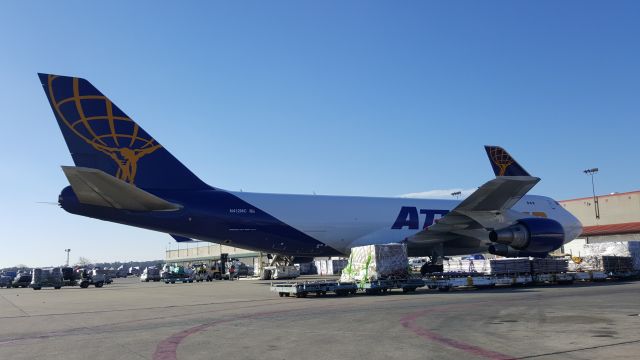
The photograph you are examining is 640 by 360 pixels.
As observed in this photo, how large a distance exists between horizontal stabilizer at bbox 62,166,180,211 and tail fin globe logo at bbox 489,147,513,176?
17747 mm

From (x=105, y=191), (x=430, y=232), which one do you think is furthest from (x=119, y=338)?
(x=430, y=232)

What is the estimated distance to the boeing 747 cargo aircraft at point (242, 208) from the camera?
2017cm

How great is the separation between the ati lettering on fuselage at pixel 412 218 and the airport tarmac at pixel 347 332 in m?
13.0

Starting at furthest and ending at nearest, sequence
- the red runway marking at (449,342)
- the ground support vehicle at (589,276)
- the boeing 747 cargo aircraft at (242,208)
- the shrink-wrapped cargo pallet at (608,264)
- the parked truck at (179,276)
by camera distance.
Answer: the parked truck at (179,276) < the shrink-wrapped cargo pallet at (608,264) < the ground support vehicle at (589,276) < the boeing 747 cargo aircraft at (242,208) < the red runway marking at (449,342)

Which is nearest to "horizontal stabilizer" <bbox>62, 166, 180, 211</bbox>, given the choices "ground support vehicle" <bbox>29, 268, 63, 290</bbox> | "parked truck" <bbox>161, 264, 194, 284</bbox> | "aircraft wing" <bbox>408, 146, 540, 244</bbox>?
"aircraft wing" <bbox>408, 146, 540, 244</bbox>

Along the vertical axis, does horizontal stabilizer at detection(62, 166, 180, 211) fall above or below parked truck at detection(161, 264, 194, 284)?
above

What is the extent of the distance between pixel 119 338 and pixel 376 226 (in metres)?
18.8

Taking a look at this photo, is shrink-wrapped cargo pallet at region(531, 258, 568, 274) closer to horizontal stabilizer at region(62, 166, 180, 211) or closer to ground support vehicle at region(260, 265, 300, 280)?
horizontal stabilizer at region(62, 166, 180, 211)

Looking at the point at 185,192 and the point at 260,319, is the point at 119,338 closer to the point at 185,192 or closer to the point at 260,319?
the point at 260,319

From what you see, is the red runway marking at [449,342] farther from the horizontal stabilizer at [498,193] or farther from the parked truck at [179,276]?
the parked truck at [179,276]

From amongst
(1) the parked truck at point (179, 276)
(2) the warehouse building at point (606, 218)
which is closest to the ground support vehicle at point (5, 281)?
(1) the parked truck at point (179, 276)

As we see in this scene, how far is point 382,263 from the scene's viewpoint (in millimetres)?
19984

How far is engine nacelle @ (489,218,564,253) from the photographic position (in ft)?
74.3

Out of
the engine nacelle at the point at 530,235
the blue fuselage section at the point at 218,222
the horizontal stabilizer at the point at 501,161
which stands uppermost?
the horizontal stabilizer at the point at 501,161
